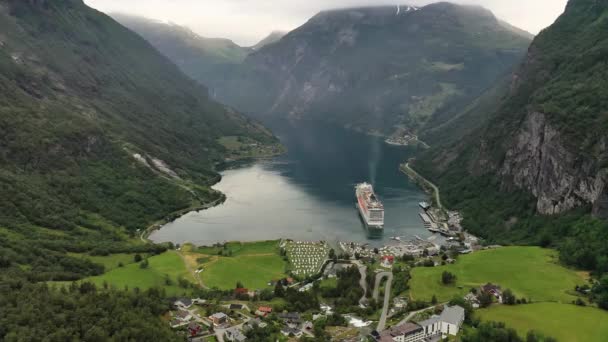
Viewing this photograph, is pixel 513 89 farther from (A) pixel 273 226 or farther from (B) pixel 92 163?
(B) pixel 92 163

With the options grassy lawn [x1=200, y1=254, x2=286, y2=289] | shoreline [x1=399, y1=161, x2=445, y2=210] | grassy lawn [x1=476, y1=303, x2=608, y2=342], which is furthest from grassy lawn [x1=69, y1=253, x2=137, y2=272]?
shoreline [x1=399, y1=161, x2=445, y2=210]

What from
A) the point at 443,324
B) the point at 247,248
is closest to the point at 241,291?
the point at 247,248

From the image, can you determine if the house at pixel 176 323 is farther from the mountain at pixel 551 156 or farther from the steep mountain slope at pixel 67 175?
the mountain at pixel 551 156

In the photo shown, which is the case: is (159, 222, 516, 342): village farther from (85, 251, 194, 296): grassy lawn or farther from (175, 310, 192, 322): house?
(85, 251, 194, 296): grassy lawn

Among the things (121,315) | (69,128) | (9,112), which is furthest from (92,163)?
(121,315)

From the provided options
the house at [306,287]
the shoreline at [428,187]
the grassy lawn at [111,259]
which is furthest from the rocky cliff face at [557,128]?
the grassy lawn at [111,259]

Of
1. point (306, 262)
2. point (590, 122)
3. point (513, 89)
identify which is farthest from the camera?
point (513, 89)
